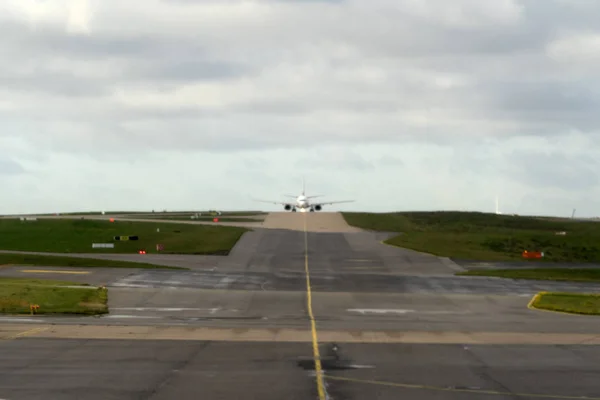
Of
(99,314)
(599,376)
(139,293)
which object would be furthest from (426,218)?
(599,376)

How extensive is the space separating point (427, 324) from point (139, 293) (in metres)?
21.3

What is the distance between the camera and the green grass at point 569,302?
4909cm

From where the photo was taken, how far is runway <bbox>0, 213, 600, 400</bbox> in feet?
82.0

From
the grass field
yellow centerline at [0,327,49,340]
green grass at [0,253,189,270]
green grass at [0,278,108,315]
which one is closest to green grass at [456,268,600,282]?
the grass field

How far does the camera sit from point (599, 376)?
27516 millimetres

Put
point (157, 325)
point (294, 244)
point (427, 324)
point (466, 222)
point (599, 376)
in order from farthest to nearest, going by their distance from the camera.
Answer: point (466, 222), point (294, 244), point (427, 324), point (157, 325), point (599, 376)

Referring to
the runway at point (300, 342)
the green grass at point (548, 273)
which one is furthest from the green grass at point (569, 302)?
the green grass at point (548, 273)

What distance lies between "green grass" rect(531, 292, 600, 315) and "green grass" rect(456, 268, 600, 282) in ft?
47.5

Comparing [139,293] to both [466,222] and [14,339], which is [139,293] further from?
[466,222]

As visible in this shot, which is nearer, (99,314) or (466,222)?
(99,314)

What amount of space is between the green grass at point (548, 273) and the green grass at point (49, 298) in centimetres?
3616

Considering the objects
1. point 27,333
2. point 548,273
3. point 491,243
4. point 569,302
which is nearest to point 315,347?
point 27,333

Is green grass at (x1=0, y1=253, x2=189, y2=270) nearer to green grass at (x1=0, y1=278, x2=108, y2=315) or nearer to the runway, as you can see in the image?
the runway

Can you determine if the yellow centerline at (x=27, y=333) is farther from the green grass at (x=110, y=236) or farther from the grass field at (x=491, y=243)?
the grass field at (x=491, y=243)
